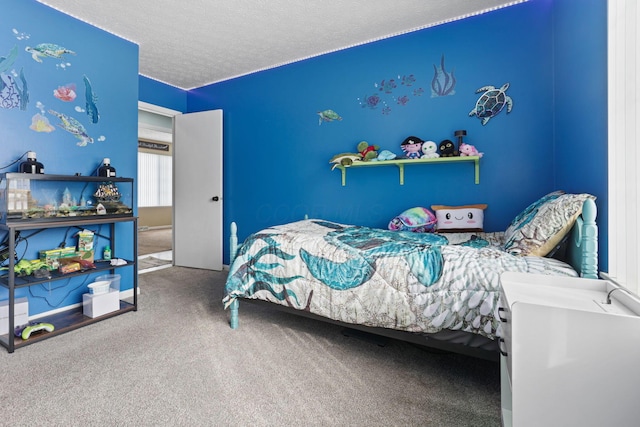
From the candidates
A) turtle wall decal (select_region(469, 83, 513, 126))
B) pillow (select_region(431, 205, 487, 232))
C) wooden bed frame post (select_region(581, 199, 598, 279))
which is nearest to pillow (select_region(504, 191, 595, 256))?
wooden bed frame post (select_region(581, 199, 598, 279))

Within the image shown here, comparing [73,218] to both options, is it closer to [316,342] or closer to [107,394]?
[107,394]

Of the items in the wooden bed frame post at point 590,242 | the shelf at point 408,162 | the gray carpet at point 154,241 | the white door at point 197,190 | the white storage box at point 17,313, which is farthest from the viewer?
the gray carpet at point 154,241

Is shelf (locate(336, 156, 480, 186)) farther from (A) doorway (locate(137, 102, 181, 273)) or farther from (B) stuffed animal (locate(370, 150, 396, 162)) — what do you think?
(A) doorway (locate(137, 102, 181, 273))

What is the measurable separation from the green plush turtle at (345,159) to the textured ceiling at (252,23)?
111 cm

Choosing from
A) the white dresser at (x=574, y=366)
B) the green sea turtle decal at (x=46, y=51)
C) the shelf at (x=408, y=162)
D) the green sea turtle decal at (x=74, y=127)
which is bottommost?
the white dresser at (x=574, y=366)

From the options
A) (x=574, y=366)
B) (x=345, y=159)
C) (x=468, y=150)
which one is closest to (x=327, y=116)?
(x=345, y=159)

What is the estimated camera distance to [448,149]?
2.73m

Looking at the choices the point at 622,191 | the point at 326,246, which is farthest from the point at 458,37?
the point at 326,246

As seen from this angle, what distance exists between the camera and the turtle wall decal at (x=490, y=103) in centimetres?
260

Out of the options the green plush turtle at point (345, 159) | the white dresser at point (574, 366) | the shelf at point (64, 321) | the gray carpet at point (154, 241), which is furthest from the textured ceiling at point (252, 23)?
the gray carpet at point (154, 241)

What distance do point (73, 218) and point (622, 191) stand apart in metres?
3.31

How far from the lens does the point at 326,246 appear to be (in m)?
2.06

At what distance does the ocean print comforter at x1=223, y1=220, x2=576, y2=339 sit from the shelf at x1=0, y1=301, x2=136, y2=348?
3.45ft

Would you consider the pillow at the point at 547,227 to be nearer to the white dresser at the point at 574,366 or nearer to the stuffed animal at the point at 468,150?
the white dresser at the point at 574,366
